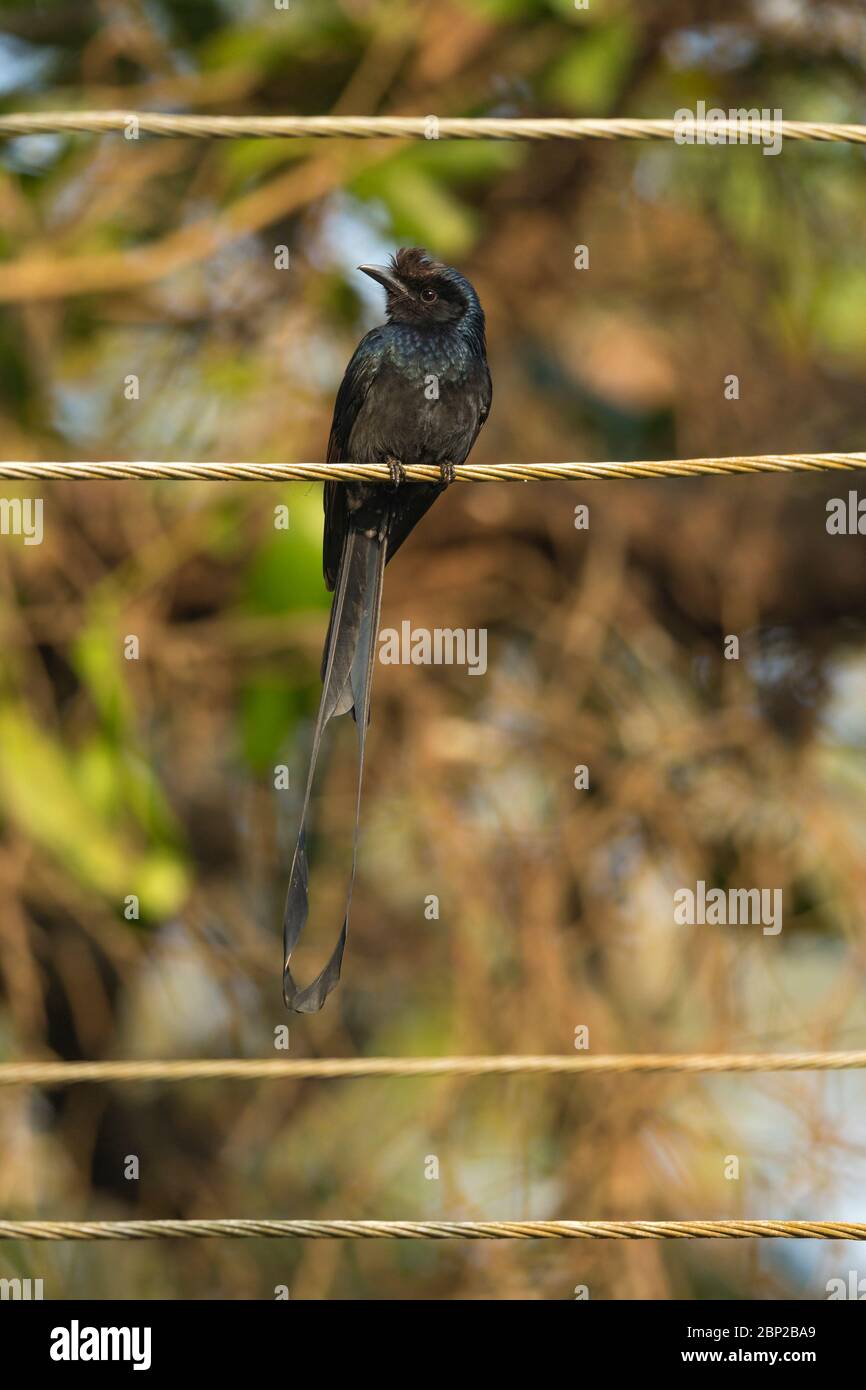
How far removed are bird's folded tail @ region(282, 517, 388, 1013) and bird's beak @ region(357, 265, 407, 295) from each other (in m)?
0.53


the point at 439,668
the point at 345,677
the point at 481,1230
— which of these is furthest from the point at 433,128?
the point at 439,668

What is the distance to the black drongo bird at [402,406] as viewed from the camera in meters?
3.36

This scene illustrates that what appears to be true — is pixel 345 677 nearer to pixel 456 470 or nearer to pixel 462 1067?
pixel 456 470

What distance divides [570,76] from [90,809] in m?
2.71

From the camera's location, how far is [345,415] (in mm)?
3479

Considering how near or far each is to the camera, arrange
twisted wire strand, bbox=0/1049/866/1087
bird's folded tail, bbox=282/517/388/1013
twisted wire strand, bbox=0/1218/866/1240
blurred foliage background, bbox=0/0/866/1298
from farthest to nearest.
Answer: blurred foliage background, bbox=0/0/866/1298
twisted wire strand, bbox=0/1049/866/1087
bird's folded tail, bbox=282/517/388/1013
twisted wire strand, bbox=0/1218/866/1240

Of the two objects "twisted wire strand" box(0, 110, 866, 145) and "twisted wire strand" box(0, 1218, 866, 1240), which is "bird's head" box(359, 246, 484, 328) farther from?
"twisted wire strand" box(0, 1218, 866, 1240)

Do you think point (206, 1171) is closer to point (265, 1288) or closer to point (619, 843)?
point (265, 1288)

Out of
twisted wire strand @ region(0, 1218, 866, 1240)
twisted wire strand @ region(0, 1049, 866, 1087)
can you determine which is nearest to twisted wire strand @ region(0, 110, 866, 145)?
twisted wire strand @ region(0, 1049, 866, 1087)

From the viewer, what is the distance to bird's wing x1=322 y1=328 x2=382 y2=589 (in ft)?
11.2

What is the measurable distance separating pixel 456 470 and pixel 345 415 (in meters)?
1.02

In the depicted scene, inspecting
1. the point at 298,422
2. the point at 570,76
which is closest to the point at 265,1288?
the point at 298,422

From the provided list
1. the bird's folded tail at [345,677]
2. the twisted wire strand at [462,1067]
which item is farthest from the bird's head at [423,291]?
the twisted wire strand at [462,1067]

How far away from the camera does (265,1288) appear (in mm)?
4691
